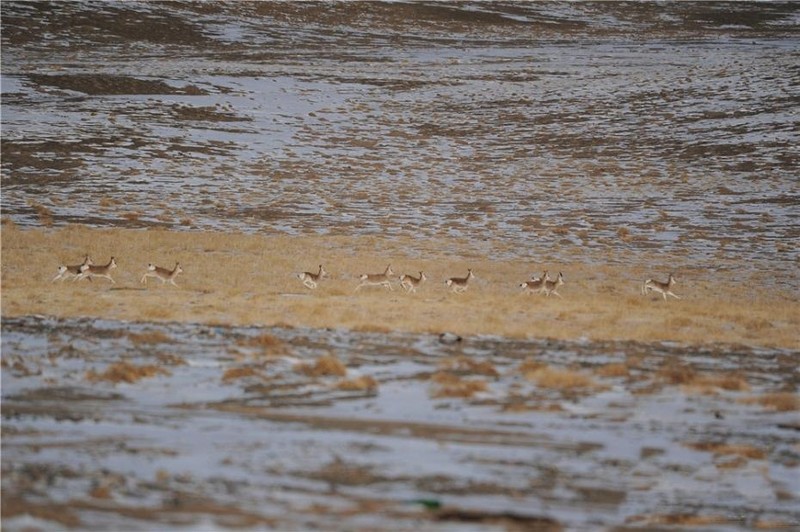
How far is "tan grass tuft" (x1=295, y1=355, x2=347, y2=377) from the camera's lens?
58.1 ft

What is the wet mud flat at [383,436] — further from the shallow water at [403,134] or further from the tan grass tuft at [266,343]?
the shallow water at [403,134]

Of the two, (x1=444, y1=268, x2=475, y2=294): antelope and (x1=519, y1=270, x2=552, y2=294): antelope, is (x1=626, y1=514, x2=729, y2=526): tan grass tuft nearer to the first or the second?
(x1=519, y1=270, x2=552, y2=294): antelope

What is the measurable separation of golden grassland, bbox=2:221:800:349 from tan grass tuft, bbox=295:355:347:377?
4965 millimetres

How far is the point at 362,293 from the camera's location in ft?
96.2

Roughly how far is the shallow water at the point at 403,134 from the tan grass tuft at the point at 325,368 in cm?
2123

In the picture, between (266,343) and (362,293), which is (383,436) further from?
(362,293)

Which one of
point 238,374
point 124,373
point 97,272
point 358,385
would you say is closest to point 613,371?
point 358,385

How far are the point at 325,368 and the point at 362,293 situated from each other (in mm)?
11506

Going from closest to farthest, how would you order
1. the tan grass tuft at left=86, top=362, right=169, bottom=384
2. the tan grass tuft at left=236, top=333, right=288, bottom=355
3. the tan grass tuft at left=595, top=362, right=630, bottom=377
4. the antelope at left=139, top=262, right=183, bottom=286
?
the tan grass tuft at left=86, top=362, right=169, bottom=384 < the tan grass tuft at left=595, top=362, right=630, bottom=377 < the tan grass tuft at left=236, top=333, right=288, bottom=355 < the antelope at left=139, top=262, right=183, bottom=286

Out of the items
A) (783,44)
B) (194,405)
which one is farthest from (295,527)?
(783,44)

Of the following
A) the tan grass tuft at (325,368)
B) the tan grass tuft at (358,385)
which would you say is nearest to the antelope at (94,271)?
the tan grass tuft at (325,368)

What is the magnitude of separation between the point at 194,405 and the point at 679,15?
123225mm

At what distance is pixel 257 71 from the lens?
3086 inches

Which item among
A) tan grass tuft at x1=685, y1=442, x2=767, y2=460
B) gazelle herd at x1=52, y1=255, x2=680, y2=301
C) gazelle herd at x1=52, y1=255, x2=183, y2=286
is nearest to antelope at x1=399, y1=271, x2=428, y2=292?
gazelle herd at x1=52, y1=255, x2=680, y2=301
